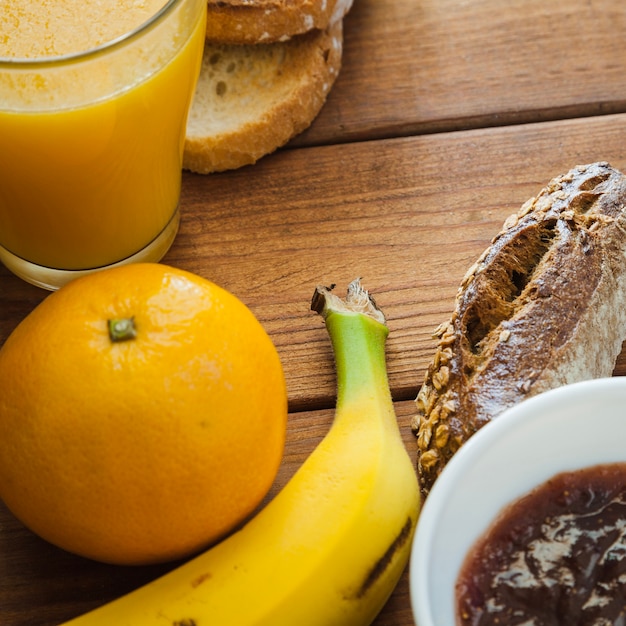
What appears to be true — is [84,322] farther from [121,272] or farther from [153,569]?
[153,569]

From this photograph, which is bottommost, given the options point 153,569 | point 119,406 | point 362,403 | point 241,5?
point 153,569

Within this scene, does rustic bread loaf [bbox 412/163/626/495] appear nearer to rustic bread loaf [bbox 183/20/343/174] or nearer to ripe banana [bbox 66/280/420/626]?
ripe banana [bbox 66/280/420/626]

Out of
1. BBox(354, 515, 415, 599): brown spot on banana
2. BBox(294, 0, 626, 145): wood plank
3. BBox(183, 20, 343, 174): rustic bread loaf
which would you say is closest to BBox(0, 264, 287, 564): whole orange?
BBox(354, 515, 415, 599): brown spot on banana

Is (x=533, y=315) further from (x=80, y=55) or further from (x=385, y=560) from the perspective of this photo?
(x=80, y=55)

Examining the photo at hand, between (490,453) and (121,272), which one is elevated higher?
(121,272)

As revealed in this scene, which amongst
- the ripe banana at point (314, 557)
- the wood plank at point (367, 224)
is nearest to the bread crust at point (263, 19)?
the wood plank at point (367, 224)

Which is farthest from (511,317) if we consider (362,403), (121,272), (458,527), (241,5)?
(241,5)

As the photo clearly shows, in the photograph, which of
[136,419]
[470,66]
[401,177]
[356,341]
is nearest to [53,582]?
[136,419]
